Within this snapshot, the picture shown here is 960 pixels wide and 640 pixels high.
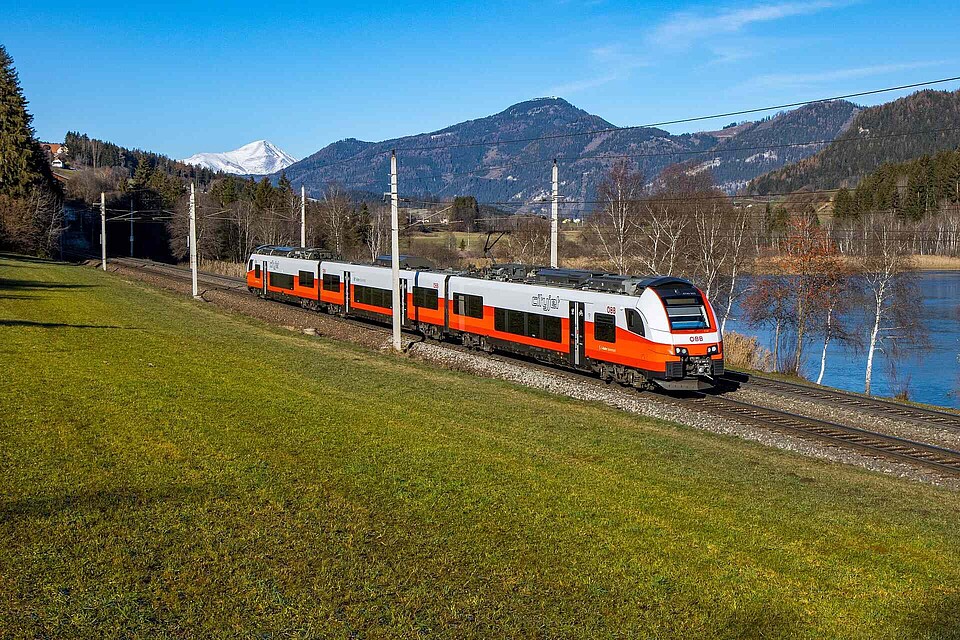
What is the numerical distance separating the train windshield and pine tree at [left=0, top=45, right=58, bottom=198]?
228 feet

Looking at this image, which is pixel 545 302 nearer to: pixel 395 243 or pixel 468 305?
pixel 468 305

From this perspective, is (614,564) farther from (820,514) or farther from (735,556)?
(820,514)

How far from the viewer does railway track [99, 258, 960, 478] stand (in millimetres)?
16812

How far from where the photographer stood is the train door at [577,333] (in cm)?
2449

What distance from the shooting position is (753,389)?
23922 mm

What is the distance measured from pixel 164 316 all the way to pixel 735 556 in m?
28.1

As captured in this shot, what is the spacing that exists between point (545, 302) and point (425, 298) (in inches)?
334

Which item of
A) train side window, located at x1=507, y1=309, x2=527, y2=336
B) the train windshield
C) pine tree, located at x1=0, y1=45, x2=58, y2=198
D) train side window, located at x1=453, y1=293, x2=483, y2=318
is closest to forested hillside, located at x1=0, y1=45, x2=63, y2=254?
pine tree, located at x1=0, y1=45, x2=58, y2=198

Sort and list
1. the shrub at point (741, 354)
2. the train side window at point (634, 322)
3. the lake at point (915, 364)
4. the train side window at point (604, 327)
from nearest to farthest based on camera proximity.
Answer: the train side window at point (634, 322) < the train side window at point (604, 327) < the shrub at point (741, 354) < the lake at point (915, 364)

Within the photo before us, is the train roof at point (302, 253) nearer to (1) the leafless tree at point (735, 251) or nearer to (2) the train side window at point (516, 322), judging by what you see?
(2) the train side window at point (516, 322)

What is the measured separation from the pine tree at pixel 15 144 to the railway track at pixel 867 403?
70567 mm

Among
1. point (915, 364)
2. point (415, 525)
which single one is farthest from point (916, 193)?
point (415, 525)

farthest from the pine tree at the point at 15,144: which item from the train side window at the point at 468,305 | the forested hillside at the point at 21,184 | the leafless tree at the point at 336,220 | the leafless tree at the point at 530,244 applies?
the train side window at the point at 468,305

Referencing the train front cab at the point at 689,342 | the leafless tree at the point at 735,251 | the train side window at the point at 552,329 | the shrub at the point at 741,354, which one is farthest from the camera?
the leafless tree at the point at 735,251
